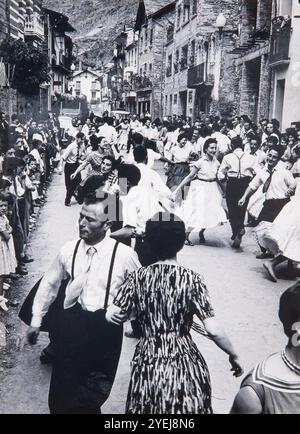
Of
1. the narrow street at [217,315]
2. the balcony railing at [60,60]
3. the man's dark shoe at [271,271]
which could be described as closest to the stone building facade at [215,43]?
the balcony railing at [60,60]

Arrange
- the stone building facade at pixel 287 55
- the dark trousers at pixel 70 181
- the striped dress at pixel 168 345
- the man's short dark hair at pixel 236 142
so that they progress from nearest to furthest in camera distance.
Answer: the striped dress at pixel 168 345
the stone building facade at pixel 287 55
the man's short dark hair at pixel 236 142
the dark trousers at pixel 70 181

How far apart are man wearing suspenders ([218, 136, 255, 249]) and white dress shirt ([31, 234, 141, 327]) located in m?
4.55

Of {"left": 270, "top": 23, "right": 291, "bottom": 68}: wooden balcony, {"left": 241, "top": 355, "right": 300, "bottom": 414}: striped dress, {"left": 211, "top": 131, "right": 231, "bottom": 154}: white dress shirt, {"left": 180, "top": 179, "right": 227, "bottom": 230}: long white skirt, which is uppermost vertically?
{"left": 270, "top": 23, "right": 291, "bottom": 68}: wooden balcony

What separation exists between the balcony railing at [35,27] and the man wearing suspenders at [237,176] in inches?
102

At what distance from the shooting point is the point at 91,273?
3051 mm

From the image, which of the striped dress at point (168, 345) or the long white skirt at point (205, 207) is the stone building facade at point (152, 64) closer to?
the long white skirt at point (205, 207)

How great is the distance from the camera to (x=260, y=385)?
199cm

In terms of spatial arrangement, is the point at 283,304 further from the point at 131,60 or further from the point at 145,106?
the point at 131,60

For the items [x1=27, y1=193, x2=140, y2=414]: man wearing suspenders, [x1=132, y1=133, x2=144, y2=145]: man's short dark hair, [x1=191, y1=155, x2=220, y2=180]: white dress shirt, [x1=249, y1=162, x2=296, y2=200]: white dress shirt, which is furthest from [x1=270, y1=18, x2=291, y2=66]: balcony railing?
[x1=27, y1=193, x2=140, y2=414]: man wearing suspenders

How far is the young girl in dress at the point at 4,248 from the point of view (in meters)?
4.99

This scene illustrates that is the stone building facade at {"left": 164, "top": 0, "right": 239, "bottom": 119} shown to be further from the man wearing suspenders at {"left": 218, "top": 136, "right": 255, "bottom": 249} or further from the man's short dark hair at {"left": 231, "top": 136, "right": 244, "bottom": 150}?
the man wearing suspenders at {"left": 218, "top": 136, "right": 255, "bottom": 249}

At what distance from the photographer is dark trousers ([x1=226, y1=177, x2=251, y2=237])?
7543mm
